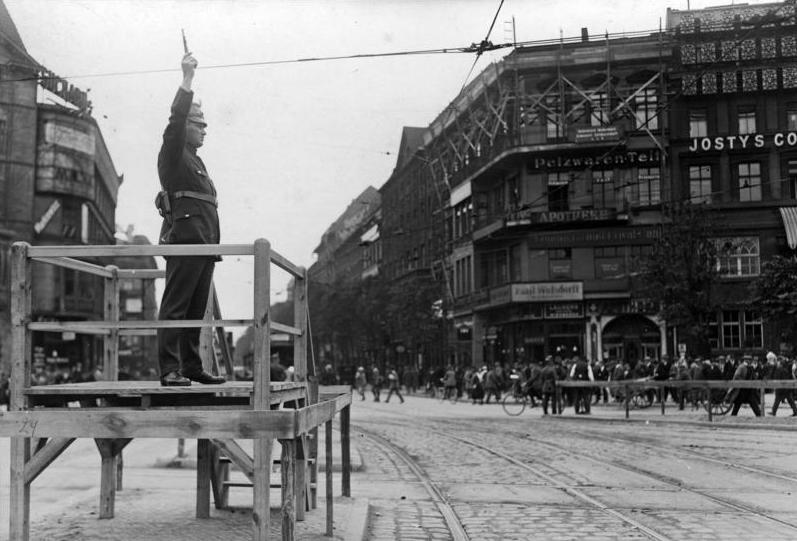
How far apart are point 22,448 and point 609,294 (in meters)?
46.3

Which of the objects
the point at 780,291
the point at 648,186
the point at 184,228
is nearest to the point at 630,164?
the point at 648,186

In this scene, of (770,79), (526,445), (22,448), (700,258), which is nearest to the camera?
(22,448)

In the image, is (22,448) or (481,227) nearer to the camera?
(22,448)

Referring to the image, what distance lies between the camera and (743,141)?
4941cm

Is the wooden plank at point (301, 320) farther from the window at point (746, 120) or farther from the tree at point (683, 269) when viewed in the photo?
the window at point (746, 120)

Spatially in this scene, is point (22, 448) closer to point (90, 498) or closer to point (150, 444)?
point (90, 498)

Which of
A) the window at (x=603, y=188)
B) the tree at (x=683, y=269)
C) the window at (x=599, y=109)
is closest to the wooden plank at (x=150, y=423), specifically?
the tree at (x=683, y=269)

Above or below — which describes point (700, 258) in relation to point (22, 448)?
above

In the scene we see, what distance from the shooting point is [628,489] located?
Answer: 35.1 ft

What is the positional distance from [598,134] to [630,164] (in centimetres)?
290

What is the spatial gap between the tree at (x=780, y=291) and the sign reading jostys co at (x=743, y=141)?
12912 millimetres

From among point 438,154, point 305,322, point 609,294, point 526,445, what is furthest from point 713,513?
point 438,154

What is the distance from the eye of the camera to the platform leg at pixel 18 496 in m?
5.39

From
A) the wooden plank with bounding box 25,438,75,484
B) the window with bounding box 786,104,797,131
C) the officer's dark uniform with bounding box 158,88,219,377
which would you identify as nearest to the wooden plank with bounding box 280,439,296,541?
the officer's dark uniform with bounding box 158,88,219,377
